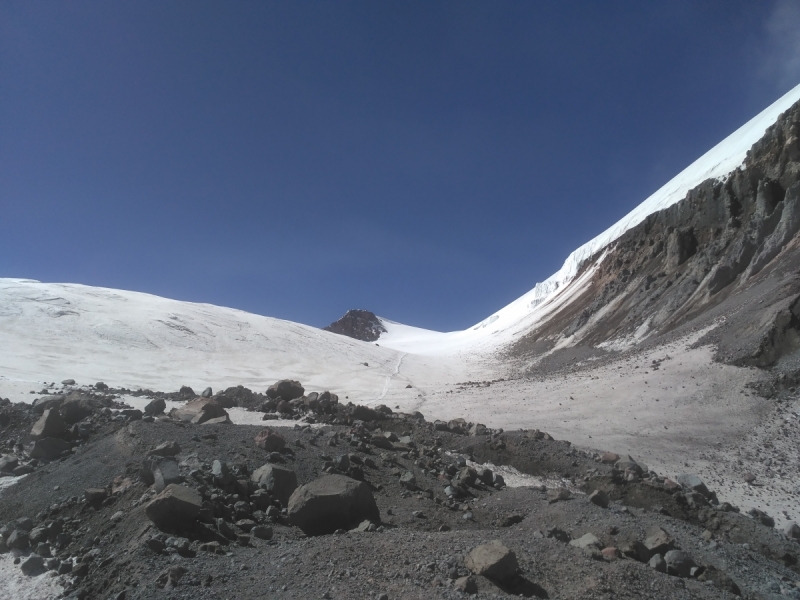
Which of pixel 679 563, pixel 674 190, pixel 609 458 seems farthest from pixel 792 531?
pixel 674 190

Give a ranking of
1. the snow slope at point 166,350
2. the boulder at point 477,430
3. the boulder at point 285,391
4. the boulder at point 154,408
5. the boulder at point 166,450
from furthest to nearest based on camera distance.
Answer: the snow slope at point 166,350
the boulder at point 285,391
the boulder at point 477,430
the boulder at point 154,408
the boulder at point 166,450

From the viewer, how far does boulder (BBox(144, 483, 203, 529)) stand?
6004 millimetres

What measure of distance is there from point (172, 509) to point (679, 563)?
255 inches

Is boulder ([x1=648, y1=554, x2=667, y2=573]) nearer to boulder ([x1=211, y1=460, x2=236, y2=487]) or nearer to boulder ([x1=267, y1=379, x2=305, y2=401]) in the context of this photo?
boulder ([x1=211, y1=460, x2=236, y2=487])

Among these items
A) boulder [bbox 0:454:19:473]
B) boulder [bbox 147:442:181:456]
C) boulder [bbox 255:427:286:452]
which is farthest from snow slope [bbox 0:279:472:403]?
boulder [bbox 255:427:286:452]

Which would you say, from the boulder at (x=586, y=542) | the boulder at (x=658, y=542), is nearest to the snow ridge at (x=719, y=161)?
the boulder at (x=658, y=542)

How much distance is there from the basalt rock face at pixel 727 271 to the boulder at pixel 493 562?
46.1ft

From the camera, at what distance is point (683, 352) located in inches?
734

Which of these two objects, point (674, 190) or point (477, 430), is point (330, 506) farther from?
point (674, 190)

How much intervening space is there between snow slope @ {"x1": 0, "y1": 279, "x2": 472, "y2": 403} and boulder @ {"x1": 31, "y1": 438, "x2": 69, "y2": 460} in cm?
614

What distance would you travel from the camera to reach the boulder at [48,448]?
9.59 meters

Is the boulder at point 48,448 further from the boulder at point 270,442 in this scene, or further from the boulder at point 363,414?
the boulder at point 363,414

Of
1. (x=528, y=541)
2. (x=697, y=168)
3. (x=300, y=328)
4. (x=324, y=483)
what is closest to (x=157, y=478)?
(x=324, y=483)

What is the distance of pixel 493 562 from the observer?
17.7 ft
